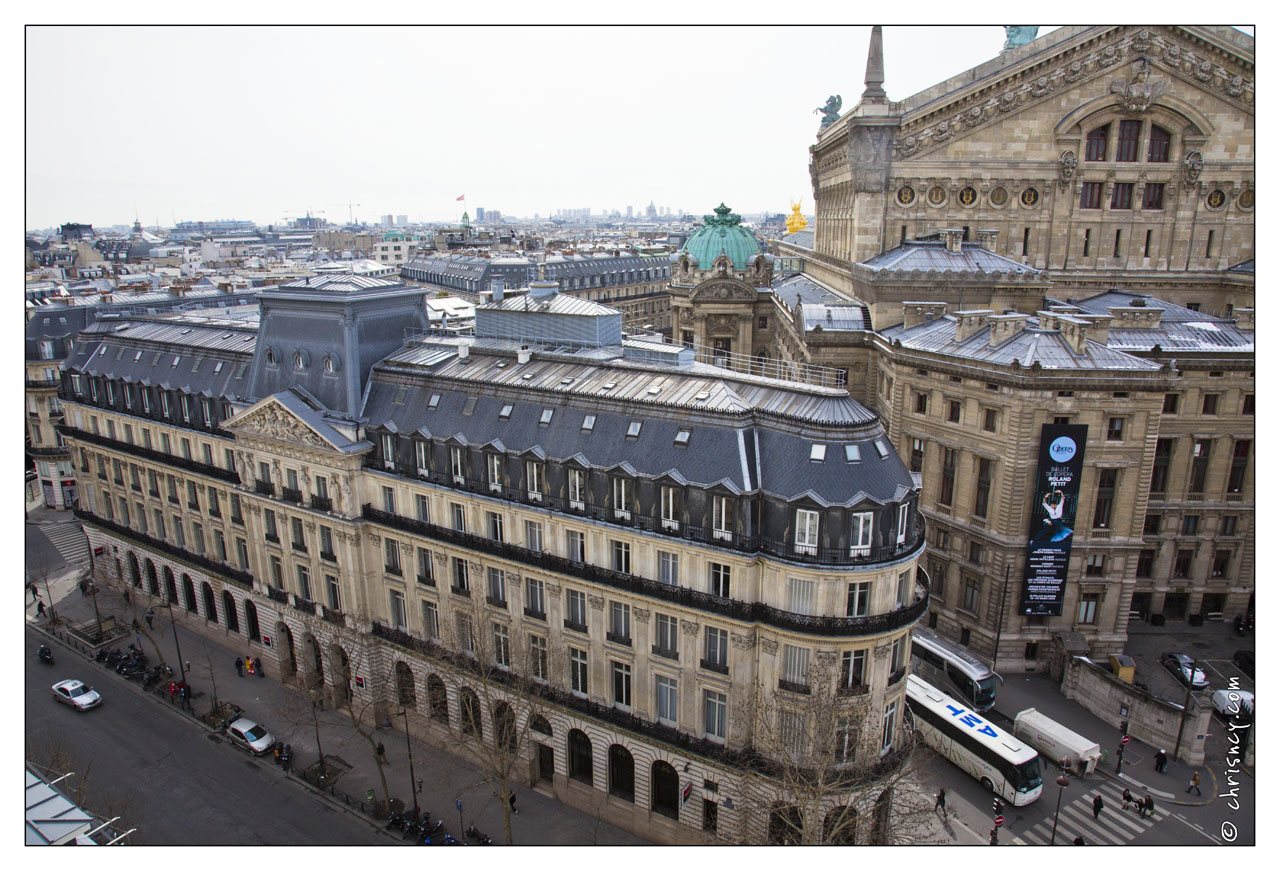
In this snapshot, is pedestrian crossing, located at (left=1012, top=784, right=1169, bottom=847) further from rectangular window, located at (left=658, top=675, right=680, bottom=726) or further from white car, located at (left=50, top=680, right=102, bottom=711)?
white car, located at (left=50, top=680, right=102, bottom=711)

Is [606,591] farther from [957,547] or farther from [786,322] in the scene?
[786,322]

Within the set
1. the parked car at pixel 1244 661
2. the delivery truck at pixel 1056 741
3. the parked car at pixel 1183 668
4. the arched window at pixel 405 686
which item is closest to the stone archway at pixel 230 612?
the arched window at pixel 405 686

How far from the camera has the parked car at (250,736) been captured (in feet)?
184

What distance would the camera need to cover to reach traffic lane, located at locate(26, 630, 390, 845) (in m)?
49.3

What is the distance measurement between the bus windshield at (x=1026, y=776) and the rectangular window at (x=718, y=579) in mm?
21856

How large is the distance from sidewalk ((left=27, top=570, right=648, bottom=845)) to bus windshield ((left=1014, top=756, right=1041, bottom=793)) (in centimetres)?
2214

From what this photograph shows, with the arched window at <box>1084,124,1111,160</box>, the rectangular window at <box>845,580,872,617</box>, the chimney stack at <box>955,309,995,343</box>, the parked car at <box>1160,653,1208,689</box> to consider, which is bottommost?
the parked car at <box>1160,653,1208,689</box>

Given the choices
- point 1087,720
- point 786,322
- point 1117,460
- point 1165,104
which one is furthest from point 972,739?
point 1165,104

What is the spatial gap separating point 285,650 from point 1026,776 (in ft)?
168

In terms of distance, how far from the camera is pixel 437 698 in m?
55.7

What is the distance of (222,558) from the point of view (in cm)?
6769

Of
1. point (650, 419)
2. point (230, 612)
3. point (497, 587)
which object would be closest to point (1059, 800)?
point (650, 419)

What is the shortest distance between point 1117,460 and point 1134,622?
18.1m

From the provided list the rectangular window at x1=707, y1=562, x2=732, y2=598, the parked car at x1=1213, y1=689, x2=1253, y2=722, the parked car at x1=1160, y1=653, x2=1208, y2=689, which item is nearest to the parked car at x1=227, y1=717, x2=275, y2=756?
the rectangular window at x1=707, y1=562, x2=732, y2=598
